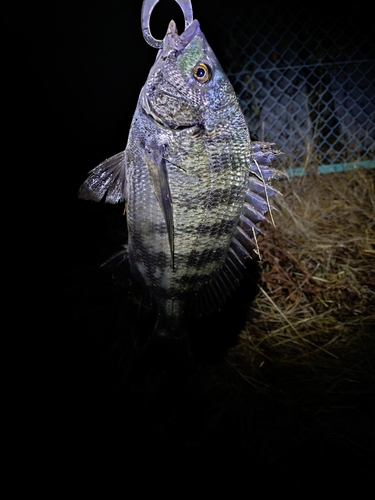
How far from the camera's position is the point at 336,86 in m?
5.30

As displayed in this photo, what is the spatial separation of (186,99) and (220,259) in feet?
2.47

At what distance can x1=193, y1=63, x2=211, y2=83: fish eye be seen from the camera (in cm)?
171

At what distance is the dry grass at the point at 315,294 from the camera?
313 cm

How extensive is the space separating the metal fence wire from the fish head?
313 cm

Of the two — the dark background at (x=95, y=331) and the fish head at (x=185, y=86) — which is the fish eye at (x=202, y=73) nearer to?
the fish head at (x=185, y=86)

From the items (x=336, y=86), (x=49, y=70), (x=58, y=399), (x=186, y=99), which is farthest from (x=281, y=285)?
(x=336, y=86)

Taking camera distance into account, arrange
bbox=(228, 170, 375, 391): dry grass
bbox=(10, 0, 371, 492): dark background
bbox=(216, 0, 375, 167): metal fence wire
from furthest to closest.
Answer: bbox=(216, 0, 375, 167): metal fence wire, bbox=(228, 170, 375, 391): dry grass, bbox=(10, 0, 371, 492): dark background

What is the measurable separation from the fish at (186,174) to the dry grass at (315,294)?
1441 millimetres

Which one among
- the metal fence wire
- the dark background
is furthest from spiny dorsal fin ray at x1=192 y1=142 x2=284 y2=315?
the metal fence wire

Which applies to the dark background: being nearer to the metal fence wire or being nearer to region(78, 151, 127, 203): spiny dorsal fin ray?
region(78, 151, 127, 203): spiny dorsal fin ray

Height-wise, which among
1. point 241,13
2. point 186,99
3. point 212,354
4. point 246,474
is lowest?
point 246,474

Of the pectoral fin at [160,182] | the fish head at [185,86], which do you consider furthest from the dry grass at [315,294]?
the fish head at [185,86]

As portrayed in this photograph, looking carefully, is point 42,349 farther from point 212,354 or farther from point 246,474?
point 246,474

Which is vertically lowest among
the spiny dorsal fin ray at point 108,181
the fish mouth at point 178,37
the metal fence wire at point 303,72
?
the spiny dorsal fin ray at point 108,181
